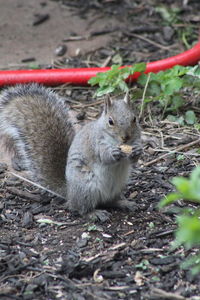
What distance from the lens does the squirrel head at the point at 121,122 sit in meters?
3.58

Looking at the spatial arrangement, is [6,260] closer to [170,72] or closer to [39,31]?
[170,72]

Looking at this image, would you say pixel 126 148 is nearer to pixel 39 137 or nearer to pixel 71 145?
pixel 71 145

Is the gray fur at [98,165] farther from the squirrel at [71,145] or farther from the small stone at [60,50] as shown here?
the small stone at [60,50]

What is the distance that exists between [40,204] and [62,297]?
115 centimetres

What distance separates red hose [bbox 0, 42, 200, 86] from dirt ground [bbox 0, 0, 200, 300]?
105 millimetres

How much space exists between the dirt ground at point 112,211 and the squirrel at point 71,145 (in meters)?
0.13

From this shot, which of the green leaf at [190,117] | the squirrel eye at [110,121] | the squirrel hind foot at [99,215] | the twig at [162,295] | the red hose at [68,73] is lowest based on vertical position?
the squirrel hind foot at [99,215]

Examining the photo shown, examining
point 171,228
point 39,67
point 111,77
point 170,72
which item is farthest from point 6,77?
point 171,228

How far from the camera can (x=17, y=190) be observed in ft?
13.6

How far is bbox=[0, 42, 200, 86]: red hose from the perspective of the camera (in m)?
5.36

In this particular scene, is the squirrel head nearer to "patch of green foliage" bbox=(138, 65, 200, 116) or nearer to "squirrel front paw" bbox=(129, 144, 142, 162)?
"squirrel front paw" bbox=(129, 144, 142, 162)

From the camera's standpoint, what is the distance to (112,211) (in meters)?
3.90

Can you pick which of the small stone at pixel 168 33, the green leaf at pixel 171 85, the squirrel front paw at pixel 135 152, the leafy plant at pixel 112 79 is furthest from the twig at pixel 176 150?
the small stone at pixel 168 33

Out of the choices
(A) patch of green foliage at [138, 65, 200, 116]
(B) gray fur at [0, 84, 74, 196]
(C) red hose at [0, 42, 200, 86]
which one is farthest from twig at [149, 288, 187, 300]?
(C) red hose at [0, 42, 200, 86]
